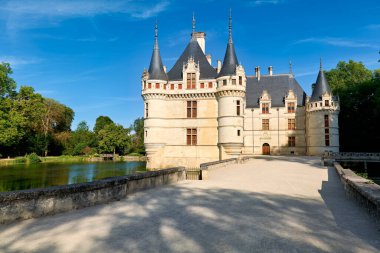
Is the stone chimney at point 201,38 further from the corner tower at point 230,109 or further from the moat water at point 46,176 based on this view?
the moat water at point 46,176

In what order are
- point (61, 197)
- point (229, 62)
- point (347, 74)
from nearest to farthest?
point (61, 197)
point (229, 62)
point (347, 74)

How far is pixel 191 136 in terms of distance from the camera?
88.3 ft

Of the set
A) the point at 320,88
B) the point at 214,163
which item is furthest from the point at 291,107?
the point at 214,163

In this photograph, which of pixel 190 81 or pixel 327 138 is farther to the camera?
pixel 327 138

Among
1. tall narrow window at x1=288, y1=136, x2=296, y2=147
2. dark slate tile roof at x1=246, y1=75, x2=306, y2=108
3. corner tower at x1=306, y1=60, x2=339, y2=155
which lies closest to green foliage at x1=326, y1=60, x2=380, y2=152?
corner tower at x1=306, y1=60, x2=339, y2=155

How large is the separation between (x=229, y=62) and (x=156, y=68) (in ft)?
23.4

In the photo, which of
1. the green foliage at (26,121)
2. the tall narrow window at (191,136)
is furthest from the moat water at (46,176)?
the green foliage at (26,121)

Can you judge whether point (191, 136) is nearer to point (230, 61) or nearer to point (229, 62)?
point (229, 62)

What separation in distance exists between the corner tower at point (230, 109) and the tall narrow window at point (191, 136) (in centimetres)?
254

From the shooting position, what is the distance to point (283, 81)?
37.9m

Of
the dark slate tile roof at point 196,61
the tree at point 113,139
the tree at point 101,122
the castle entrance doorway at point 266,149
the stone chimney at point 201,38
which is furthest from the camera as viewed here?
the tree at point 101,122

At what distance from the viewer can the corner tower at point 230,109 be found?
24939 millimetres

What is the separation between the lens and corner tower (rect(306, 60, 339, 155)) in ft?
104

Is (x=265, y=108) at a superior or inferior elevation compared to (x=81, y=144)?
superior
